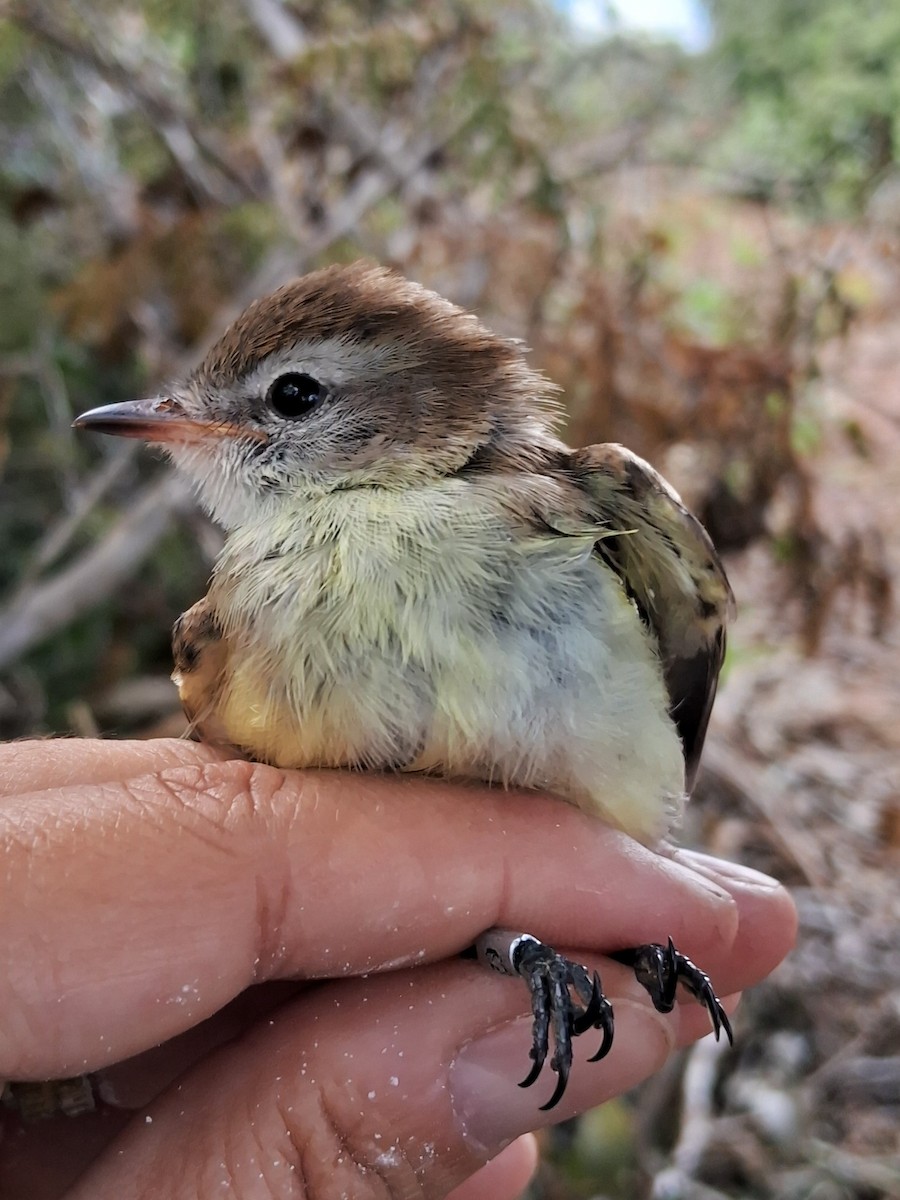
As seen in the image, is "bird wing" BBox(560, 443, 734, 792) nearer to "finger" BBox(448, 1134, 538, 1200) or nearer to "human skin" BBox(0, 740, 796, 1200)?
"human skin" BBox(0, 740, 796, 1200)

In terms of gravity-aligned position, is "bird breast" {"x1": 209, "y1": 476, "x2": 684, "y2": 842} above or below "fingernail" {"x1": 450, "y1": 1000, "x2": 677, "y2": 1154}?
above

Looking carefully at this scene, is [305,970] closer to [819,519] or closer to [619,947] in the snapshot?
[619,947]

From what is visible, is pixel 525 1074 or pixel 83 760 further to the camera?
pixel 83 760

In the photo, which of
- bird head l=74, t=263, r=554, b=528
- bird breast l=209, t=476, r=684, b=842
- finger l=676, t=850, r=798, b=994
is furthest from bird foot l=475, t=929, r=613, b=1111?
bird head l=74, t=263, r=554, b=528

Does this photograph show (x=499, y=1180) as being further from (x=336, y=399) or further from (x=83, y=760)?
(x=336, y=399)

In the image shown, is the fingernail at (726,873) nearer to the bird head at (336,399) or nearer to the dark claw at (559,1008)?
the dark claw at (559,1008)

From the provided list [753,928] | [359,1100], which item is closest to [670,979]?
[753,928]

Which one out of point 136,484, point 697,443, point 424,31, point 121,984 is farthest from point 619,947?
point 136,484
